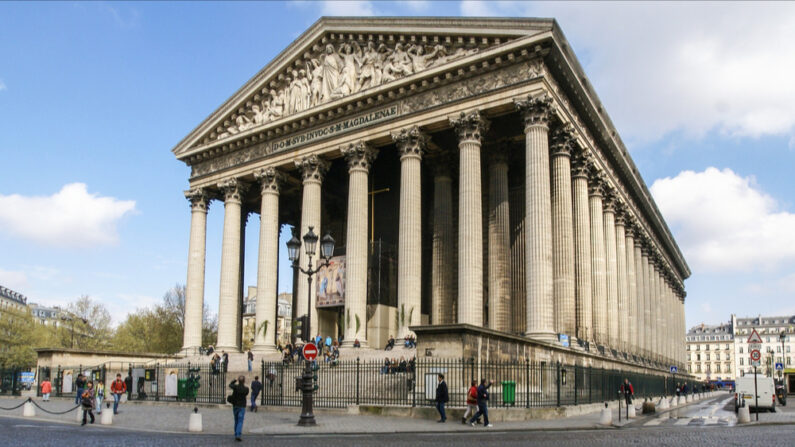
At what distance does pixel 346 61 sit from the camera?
3950 cm

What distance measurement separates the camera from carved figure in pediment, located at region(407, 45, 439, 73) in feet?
117

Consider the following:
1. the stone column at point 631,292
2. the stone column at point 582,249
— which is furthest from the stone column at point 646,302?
the stone column at point 582,249

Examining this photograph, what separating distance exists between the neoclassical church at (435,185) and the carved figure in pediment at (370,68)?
0.36ft

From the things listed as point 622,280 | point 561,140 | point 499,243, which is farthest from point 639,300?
point 561,140

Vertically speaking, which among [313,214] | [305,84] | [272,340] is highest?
[305,84]

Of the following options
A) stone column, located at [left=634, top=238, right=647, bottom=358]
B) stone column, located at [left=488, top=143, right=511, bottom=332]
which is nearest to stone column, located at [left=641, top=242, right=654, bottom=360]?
stone column, located at [left=634, top=238, right=647, bottom=358]

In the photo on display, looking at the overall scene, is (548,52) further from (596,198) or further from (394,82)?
(596,198)

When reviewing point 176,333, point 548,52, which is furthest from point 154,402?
point 176,333

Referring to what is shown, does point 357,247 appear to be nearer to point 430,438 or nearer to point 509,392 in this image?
point 509,392

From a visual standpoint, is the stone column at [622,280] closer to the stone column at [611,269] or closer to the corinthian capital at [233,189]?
the stone column at [611,269]

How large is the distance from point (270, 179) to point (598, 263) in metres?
19.6

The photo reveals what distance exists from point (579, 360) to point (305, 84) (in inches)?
867

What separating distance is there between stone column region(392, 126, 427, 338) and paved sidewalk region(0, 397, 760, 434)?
33.2 feet

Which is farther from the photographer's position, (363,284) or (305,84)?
(305,84)
